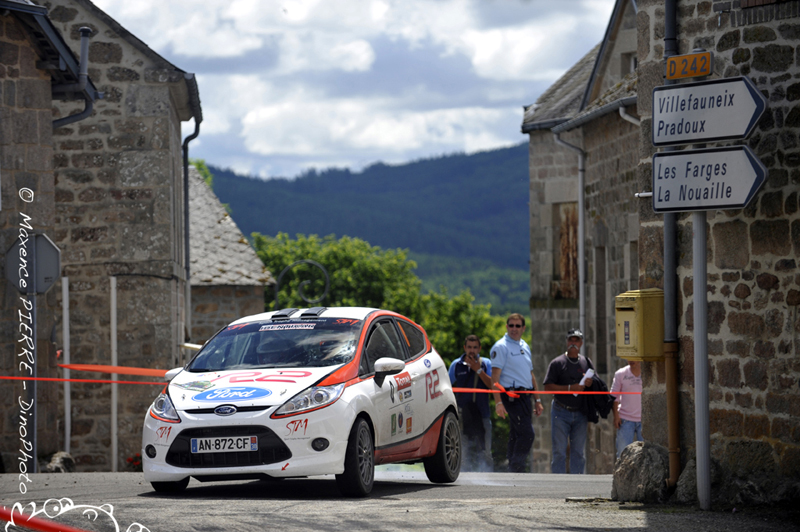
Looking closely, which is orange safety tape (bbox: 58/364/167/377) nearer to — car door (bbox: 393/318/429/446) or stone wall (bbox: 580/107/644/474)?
car door (bbox: 393/318/429/446)

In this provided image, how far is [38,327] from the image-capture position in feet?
43.3

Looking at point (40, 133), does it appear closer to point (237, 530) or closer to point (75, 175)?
point (75, 175)

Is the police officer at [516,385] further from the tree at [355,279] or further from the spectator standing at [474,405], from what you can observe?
the tree at [355,279]

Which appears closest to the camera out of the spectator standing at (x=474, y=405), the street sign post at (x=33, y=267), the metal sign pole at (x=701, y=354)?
the metal sign pole at (x=701, y=354)

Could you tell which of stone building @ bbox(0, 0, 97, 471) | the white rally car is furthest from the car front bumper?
stone building @ bbox(0, 0, 97, 471)

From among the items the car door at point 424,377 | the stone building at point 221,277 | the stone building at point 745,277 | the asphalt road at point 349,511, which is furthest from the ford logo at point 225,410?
the stone building at point 221,277

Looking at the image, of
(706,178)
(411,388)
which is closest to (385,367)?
(411,388)

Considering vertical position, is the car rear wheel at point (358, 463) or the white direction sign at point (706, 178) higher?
the white direction sign at point (706, 178)

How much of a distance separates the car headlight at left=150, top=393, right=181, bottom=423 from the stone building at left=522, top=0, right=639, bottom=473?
424 inches

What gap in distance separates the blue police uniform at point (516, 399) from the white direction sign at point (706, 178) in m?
6.59

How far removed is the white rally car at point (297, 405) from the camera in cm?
850

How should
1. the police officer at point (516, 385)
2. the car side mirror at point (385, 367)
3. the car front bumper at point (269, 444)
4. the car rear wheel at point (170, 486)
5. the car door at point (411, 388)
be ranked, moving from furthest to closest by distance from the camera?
the police officer at point (516, 385), the car door at point (411, 388), the car side mirror at point (385, 367), the car rear wheel at point (170, 486), the car front bumper at point (269, 444)

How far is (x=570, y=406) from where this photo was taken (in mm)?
13812

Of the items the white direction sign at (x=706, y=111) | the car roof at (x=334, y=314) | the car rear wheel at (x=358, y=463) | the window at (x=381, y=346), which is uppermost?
the white direction sign at (x=706, y=111)
